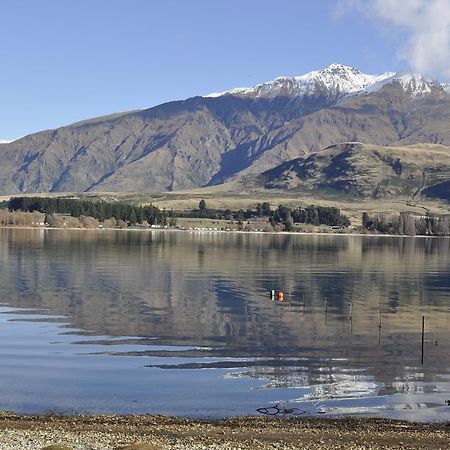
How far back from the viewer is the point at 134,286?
104312 mm

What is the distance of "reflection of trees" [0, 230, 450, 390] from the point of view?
216ft

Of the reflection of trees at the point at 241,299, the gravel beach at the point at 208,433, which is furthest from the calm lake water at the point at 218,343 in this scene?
the gravel beach at the point at 208,433

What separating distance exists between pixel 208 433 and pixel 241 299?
58504 mm

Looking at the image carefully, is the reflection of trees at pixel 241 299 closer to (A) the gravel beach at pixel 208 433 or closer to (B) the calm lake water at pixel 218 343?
(B) the calm lake water at pixel 218 343

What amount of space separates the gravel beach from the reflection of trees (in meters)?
16.3

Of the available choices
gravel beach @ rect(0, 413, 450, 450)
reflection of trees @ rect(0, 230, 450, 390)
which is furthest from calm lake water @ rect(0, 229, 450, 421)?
gravel beach @ rect(0, 413, 450, 450)

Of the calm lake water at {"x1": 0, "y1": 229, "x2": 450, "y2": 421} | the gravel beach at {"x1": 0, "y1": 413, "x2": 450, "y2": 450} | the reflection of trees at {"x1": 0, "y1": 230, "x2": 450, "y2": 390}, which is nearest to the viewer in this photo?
the gravel beach at {"x1": 0, "y1": 413, "x2": 450, "y2": 450}

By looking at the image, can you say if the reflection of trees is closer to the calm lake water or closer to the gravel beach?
the calm lake water

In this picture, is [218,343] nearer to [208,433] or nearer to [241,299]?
[208,433]

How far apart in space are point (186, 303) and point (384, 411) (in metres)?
47.2

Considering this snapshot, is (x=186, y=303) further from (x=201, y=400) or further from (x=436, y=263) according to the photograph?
(x=436, y=263)

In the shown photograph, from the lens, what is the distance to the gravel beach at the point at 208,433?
33594 mm

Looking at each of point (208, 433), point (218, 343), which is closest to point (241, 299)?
point (218, 343)

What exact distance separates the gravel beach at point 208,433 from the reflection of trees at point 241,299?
16304mm
